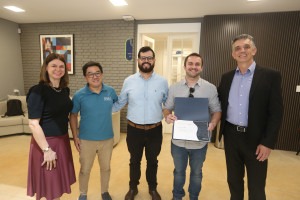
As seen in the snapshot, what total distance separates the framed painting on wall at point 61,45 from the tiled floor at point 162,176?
7.29 ft

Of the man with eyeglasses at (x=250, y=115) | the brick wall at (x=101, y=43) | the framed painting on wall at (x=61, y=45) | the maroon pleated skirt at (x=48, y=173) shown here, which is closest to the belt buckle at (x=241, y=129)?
the man with eyeglasses at (x=250, y=115)

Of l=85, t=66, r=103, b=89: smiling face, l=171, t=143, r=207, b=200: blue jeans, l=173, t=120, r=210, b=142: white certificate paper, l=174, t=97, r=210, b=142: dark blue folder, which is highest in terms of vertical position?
l=85, t=66, r=103, b=89: smiling face

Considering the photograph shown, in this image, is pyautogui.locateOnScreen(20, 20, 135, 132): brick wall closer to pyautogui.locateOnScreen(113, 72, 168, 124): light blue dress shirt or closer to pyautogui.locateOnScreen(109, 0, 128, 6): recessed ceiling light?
pyautogui.locateOnScreen(109, 0, 128, 6): recessed ceiling light

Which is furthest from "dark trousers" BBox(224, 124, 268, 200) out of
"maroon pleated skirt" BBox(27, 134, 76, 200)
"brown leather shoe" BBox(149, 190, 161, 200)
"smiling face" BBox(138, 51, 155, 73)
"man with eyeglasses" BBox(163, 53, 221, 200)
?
"maroon pleated skirt" BBox(27, 134, 76, 200)

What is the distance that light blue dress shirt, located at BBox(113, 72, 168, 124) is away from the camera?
1955 mm

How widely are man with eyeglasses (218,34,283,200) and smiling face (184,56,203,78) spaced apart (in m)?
0.26

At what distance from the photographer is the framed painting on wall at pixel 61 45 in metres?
4.82

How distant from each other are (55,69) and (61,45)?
3.80m

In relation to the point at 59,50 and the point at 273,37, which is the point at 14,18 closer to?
the point at 59,50

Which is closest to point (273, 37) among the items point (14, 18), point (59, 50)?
point (59, 50)

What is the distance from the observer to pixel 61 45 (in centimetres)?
488

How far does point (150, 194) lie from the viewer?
2.23 metres

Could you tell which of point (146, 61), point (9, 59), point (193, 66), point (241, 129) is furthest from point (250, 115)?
point (9, 59)

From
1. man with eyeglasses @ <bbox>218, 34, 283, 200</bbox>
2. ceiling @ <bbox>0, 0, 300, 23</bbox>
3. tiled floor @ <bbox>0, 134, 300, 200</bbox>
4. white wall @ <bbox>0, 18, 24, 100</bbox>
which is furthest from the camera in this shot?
white wall @ <bbox>0, 18, 24, 100</bbox>
